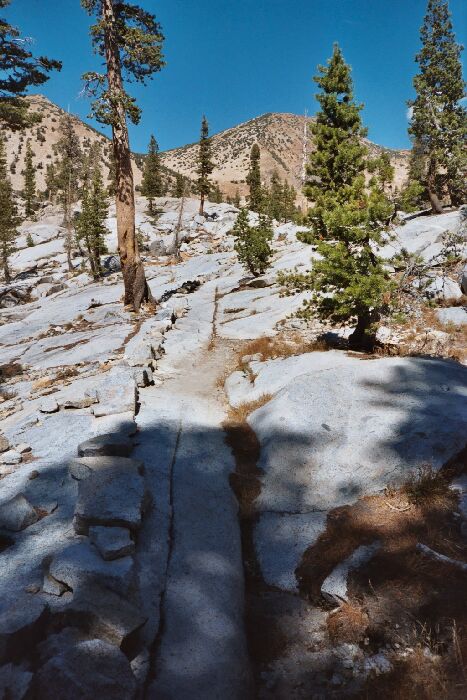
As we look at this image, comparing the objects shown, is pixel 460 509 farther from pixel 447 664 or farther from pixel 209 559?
pixel 209 559

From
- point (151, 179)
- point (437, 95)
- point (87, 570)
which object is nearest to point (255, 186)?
point (151, 179)

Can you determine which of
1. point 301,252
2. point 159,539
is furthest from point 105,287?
point 159,539

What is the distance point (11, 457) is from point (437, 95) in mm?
34978

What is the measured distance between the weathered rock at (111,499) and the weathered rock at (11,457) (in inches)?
69.0

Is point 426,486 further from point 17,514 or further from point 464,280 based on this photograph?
point 464,280

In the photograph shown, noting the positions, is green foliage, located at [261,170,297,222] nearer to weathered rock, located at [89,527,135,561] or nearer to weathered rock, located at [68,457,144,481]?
weathered rock, located at [68,457,144,481]

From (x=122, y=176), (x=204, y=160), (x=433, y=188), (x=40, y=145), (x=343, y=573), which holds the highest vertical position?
(x=40, y=145)

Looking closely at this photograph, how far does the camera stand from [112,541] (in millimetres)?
4547

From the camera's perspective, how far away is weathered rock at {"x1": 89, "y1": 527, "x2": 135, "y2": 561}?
4.42m

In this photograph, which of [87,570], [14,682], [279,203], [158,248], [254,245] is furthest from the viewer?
[279,203]

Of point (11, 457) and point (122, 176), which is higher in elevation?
point (122, 176)

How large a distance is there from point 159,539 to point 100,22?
57.4 ft

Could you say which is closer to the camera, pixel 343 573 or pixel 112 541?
pixel 112 541

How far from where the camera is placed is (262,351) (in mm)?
12586
